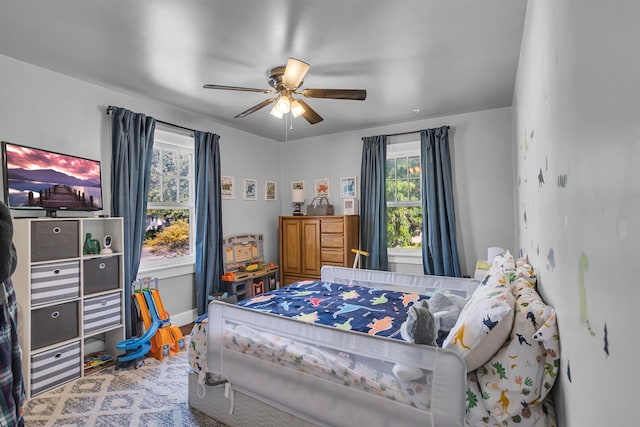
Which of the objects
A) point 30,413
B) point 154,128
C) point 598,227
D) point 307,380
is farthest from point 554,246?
point 154,128

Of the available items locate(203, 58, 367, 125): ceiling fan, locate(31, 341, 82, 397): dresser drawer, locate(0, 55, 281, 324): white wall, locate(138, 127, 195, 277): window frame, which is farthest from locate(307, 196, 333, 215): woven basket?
locate(31, 341, 82, 397): dresser drawer

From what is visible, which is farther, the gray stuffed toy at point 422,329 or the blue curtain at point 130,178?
the blue curtain at point 130,178

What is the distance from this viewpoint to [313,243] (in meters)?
4.82

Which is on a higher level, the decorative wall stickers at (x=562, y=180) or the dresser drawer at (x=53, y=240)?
the decorative wall stickers at (x=562, y=180)

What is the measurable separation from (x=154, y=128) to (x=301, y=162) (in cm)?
242

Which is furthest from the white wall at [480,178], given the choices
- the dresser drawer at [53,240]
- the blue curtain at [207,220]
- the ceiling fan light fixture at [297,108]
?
the dresser drawer at [53,240]

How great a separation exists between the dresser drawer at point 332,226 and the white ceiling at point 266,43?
182cm

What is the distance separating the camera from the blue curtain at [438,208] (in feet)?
13.6

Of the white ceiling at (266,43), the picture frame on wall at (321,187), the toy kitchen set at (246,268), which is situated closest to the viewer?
the white ceiling at (266,43)

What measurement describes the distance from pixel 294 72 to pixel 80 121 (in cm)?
218

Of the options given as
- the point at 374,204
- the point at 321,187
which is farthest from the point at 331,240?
the point at 321,187

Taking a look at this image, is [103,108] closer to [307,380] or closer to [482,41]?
[307,380]

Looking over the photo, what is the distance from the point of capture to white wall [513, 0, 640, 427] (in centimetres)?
58

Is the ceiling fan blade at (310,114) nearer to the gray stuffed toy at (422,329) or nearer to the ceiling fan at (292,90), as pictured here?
the ceiling fan at (292,90)
